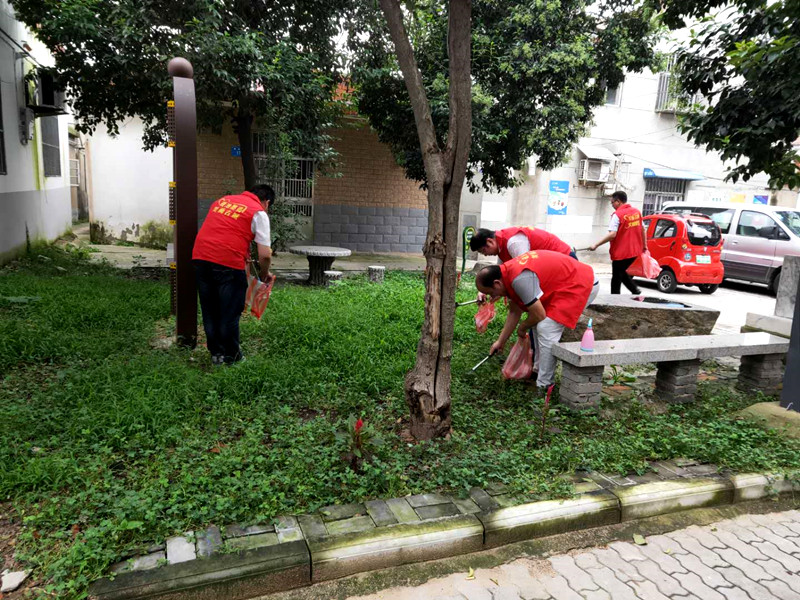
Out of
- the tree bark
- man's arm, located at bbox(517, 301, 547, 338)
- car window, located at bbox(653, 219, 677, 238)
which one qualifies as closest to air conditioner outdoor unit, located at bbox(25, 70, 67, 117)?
the tree bark

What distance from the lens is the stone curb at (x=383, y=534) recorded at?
244 cm

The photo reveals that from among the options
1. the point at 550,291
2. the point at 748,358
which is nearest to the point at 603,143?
the point at 748,358

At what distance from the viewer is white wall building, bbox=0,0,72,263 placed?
336 inches

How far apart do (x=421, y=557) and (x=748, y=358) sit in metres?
4.05

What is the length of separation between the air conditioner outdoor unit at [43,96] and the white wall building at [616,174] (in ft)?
31.6

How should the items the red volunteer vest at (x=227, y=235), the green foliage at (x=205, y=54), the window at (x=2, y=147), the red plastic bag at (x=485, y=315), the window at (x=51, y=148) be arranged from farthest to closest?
1. the window at (x=51, y=148)
2. the window at (x=2, y=147)
3. the green foliage at (x=205, y=54)
4. the red plastic bag at (x=485, y=315)
5. the red volunteer vest at (x=227, y=235)

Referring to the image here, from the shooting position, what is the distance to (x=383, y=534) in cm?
278

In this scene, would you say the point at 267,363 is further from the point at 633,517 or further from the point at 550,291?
the point at 633,517

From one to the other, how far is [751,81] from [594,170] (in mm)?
10149

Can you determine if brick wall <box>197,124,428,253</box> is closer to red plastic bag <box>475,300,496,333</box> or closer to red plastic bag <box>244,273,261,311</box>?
red plastic bag <box>244,273,261,311</box>

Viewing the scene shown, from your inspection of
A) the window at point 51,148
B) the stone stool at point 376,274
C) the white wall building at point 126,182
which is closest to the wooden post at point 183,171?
the stone stool at point 376,274

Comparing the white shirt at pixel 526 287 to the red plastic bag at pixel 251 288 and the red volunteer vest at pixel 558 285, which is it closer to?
the red volunteer vest at pixel 558 285

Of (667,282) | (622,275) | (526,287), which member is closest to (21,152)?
(526,287)

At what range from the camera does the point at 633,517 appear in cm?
328
